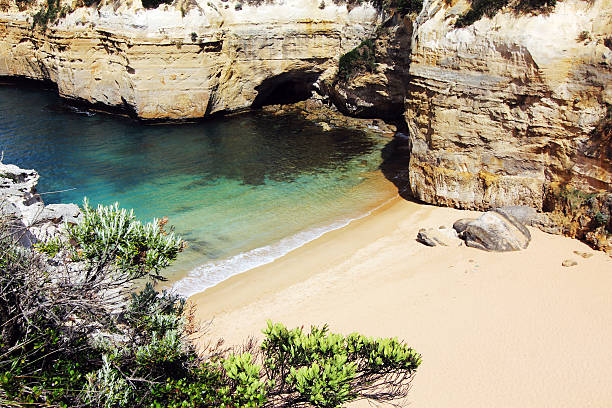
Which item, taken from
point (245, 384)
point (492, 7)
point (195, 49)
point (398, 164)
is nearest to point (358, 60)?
point (398, 164)

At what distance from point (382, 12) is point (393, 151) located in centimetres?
907

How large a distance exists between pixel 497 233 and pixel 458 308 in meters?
3.78

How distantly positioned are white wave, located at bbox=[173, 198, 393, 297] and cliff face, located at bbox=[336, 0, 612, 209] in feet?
16.9

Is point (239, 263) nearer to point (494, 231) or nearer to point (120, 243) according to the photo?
point (494, 231)

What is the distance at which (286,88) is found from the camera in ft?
117

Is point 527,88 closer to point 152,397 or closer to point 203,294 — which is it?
point 203,294

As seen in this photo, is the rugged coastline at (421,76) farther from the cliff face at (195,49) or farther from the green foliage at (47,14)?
the green foliage at (47,14)

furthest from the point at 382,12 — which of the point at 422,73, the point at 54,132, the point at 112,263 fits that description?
the point at 112,263

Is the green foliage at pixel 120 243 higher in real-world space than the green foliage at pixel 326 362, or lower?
higher

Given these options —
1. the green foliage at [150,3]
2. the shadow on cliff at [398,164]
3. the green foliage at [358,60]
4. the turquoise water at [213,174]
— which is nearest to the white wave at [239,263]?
the turquoise water at [213,174]

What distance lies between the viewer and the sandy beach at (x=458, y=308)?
1088 centimetres

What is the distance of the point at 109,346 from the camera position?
308 inches

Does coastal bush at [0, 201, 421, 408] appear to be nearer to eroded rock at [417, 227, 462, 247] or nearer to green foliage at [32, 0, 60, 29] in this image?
eroded rock at [417, 227, 462, 247]

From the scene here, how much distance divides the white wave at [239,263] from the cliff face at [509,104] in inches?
203
